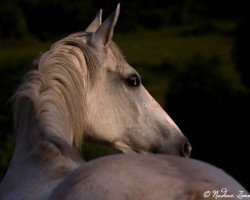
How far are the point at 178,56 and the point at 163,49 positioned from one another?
417 centimetres

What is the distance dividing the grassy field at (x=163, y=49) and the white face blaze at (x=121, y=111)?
2103 cm

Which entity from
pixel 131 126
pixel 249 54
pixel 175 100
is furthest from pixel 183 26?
pixel 131 126

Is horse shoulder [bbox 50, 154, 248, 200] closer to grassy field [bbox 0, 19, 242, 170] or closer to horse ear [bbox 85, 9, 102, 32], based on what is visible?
horse ear [bbox 85, 9, 102, 32]

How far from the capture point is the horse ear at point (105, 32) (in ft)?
16.2

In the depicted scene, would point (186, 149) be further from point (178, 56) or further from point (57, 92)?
point (178, 56)

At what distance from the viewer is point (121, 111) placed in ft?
16.8

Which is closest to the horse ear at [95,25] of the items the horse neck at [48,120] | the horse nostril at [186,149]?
the horse neck at [48,120]

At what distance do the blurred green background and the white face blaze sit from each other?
0.45m

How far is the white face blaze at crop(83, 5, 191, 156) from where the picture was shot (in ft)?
16.3

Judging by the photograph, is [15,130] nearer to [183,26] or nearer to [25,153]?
[25,153]

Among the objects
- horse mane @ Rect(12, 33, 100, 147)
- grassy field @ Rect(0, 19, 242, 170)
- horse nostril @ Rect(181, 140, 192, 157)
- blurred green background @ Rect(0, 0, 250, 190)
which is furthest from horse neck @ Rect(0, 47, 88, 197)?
grassy field @ Rect(0, 19, 242, 170)
